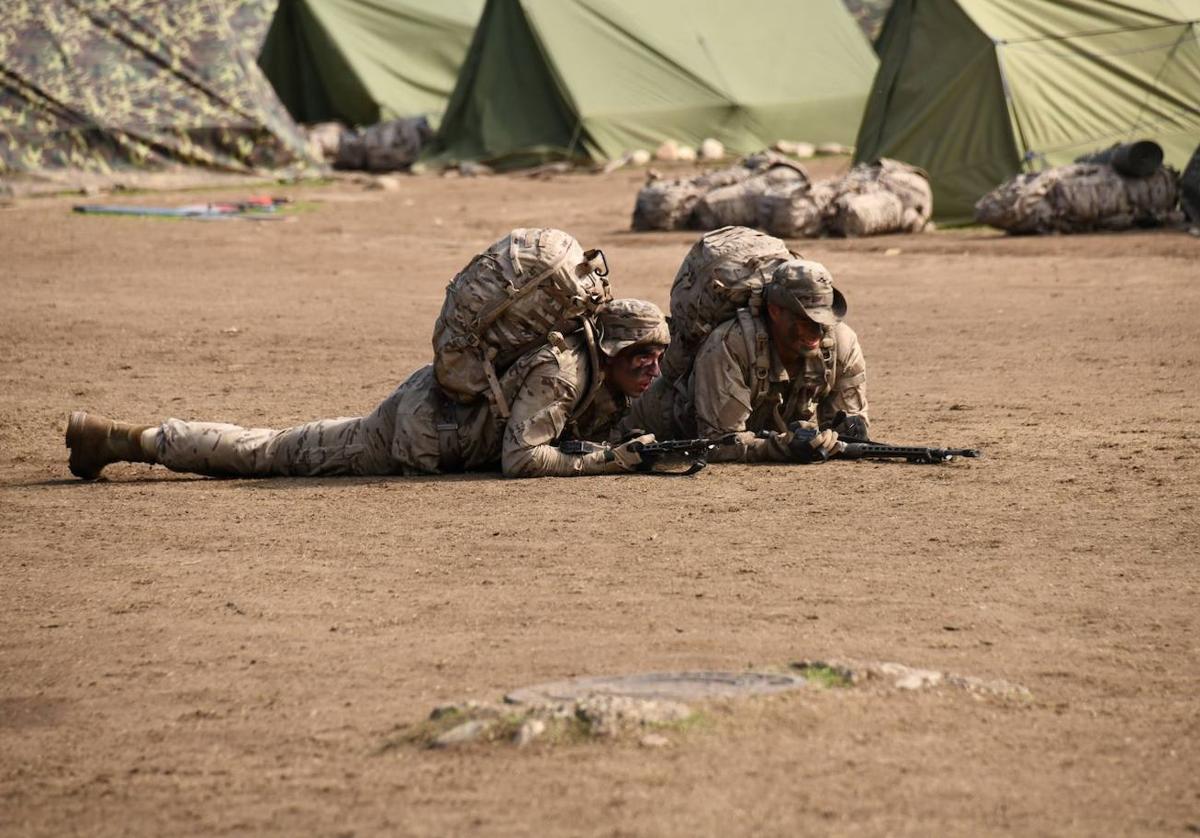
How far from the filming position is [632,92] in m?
28.3

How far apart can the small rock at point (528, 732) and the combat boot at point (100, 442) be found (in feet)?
15.0

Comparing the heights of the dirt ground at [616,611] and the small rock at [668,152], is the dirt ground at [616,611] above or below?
below

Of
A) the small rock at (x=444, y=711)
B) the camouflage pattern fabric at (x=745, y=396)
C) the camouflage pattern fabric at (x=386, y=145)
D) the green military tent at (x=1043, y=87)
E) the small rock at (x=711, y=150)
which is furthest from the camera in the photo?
the camouflage pattern fabric at (x=386, y=145)

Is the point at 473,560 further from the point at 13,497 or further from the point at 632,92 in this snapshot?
the point at 632,92

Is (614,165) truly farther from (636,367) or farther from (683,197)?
(636,367)

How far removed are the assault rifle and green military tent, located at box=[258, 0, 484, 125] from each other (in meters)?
23.4

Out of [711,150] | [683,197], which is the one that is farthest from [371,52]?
[683,197]

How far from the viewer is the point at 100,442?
8.93m

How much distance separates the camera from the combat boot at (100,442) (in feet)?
29.2

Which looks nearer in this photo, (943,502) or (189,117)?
(943,502)

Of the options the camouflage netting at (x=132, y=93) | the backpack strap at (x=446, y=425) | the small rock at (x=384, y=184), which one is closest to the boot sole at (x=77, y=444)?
the backpack strap at (x=446, y=425)

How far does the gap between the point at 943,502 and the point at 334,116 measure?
25699 millimetres

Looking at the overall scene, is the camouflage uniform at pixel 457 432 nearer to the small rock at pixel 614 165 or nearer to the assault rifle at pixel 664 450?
the assault rifle at pixel 664 450

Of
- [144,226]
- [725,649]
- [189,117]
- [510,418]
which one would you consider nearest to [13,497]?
[510,418]
